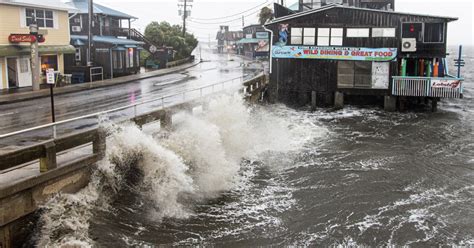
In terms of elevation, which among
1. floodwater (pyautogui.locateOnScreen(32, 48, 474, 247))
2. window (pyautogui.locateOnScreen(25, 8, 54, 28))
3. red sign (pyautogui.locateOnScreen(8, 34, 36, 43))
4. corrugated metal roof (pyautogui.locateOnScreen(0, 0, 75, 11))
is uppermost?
corrugated metal roof (pyautogui.locateOnScreen(0, 0, 75, 11))

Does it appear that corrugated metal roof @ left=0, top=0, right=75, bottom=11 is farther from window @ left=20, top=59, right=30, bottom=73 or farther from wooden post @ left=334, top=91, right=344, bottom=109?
wooden post @ left=334, top=91, right=344, bottom=109

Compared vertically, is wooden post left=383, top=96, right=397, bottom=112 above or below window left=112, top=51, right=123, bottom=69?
below

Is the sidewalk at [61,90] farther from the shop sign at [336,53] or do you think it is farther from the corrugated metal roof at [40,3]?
the shop sign at [336,53]

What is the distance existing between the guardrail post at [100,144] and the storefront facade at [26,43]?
1916cm

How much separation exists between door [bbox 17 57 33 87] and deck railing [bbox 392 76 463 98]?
2336cm

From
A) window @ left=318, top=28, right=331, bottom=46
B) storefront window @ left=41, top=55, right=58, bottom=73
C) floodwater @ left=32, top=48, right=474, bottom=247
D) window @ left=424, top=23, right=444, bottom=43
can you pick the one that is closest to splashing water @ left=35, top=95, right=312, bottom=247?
floodwater @ left=32, top=48, right=474, bottom=247

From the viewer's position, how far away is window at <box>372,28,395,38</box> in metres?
31.3

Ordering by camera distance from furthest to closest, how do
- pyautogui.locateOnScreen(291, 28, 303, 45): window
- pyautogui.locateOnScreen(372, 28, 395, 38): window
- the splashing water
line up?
pyautogui.locateOnScreen(291, 28, 303, 45): window < pyautogui.locateOnScreen(372, 28, 395, 38): window < the splashing water

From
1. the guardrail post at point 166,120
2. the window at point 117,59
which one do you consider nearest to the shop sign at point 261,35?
the window at point 117,59

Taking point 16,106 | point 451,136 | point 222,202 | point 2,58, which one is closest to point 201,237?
point 222,202

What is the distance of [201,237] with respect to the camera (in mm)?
11102

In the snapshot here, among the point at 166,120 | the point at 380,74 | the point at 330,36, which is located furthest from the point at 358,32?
the point at 166,120

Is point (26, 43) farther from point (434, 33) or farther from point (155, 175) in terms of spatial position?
point (434, 33)

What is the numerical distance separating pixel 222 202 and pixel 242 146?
621 cm
